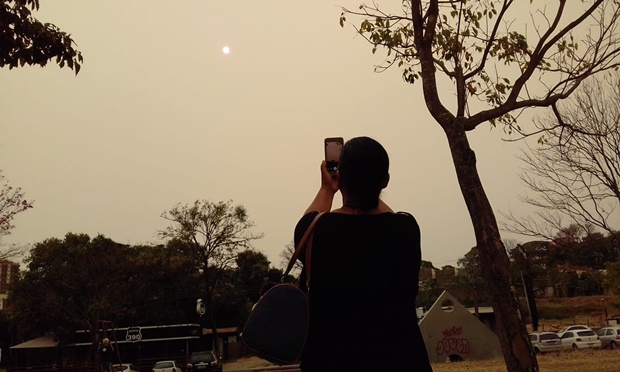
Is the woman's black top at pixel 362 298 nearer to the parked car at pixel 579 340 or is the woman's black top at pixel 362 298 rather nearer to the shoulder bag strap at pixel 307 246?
the shoulder bag strap at pixel 307 246

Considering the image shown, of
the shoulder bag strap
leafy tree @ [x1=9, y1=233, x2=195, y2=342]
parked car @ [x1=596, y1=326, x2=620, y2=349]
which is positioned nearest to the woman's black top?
the shoulder bag strap

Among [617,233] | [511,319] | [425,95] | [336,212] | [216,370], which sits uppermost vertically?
[425,95]

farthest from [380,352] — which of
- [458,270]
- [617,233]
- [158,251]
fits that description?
[458,270]

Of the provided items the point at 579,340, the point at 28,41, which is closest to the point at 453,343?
the point at 579,340

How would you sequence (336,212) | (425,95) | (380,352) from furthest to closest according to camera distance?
(425,95) → (336,212) → (380,352)

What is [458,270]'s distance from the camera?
49750 mm

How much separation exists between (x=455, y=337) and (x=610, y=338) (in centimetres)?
837

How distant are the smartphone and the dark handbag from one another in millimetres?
350

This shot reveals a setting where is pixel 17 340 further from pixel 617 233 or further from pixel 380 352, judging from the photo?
pixel 380 352

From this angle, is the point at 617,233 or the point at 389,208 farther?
the point at 617,233

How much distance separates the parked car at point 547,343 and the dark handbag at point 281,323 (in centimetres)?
2440

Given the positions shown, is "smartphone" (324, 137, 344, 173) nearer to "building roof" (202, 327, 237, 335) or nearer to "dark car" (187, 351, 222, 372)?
"dark car" (187, 351, 222, 372)

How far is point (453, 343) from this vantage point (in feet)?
68.3

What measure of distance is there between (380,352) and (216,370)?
26287 millimetres
